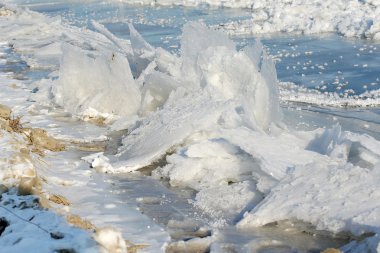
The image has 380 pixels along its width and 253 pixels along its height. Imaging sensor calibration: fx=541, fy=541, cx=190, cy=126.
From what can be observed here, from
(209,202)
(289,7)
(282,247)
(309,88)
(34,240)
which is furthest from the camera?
(289,7)

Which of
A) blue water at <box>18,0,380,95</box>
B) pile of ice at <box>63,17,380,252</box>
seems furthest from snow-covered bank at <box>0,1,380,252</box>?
blue water at <box>18,0,380,95</box>

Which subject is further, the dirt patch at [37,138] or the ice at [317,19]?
the ice at [317,19]

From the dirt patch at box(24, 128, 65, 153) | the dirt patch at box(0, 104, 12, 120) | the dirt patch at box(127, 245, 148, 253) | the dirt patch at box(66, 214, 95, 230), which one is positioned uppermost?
the dirt patch at box(66, 214, 95, 230)

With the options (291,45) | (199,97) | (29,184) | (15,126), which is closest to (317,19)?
(291,45)

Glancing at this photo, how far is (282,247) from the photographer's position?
12.6ft

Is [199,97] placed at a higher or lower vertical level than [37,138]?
higher

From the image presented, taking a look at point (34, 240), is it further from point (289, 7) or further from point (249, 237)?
point (289, 7)

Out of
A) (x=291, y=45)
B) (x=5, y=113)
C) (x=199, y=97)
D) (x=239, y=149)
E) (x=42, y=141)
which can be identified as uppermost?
(x=199, y=97)

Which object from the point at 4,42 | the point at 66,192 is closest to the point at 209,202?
the point at 66,192

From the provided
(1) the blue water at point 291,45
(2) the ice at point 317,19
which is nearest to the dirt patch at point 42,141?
(1) the blue water at point 291,45

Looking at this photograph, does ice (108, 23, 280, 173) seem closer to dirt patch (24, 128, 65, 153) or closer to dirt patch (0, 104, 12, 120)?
dirt patch (24, 128, 65, 153)

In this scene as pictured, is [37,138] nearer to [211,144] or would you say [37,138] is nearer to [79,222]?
[211,144]

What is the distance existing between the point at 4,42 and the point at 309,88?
8.75 m

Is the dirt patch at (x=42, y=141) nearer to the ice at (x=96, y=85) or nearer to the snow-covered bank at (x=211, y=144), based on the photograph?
the snow-covered bank at (x=211, y=144)
